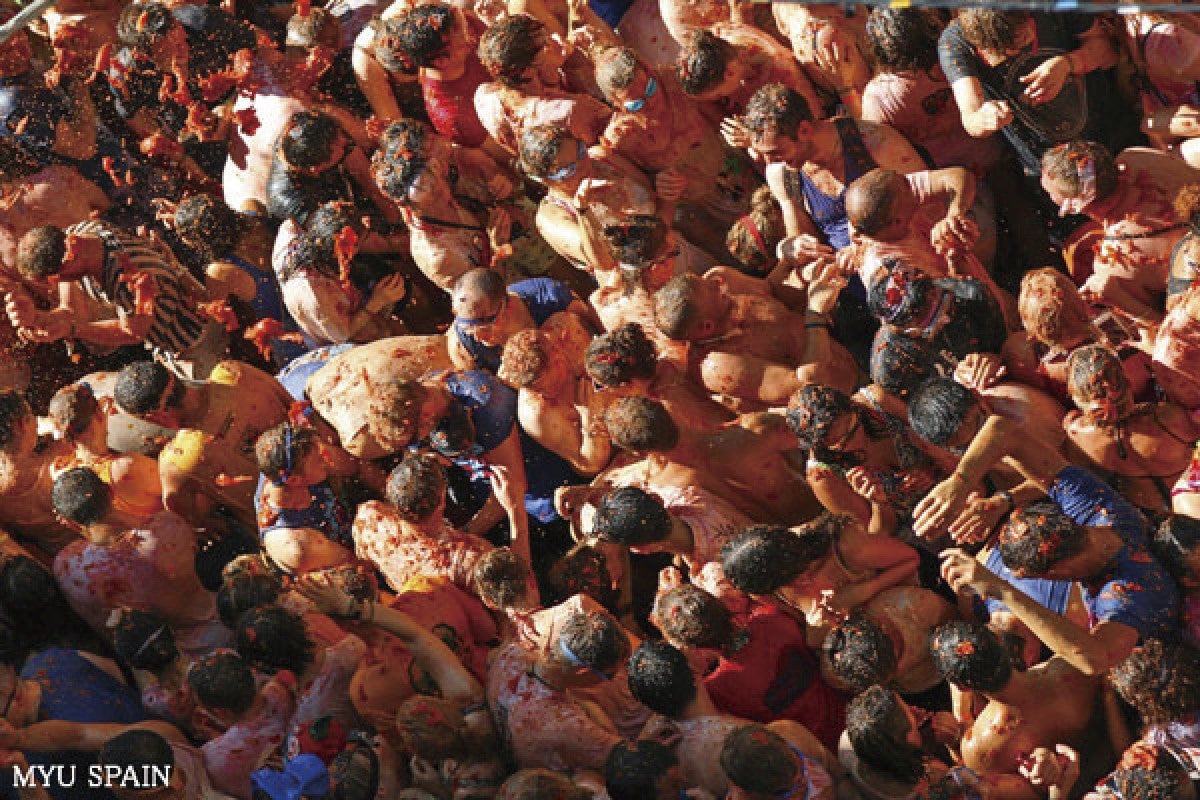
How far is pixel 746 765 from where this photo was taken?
238 inches

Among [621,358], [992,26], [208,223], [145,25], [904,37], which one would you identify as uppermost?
[992,26]

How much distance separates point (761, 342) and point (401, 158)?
1.78m

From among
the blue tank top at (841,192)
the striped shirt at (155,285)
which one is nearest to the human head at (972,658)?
the blue tank top at (841,192)

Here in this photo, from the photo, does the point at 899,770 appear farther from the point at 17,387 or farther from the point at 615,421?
the point at 17,387

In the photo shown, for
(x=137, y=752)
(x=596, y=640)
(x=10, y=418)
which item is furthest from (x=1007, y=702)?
(x=10, y=418)

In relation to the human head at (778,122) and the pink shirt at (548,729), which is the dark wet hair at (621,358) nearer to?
the human head at (778,122)

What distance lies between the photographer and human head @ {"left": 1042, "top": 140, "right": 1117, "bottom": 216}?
692cm

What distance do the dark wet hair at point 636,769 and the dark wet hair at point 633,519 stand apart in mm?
893

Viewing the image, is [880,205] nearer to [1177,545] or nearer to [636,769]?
[1177,545]

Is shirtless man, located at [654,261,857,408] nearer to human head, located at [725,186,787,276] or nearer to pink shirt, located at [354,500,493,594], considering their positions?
human head, located at [725,186,787,276]

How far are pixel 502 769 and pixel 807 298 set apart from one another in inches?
91.2

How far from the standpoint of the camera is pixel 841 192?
771 cm

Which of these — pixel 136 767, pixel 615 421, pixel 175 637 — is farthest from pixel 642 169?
pixel 136 767

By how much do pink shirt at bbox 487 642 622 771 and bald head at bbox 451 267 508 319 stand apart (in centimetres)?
167
